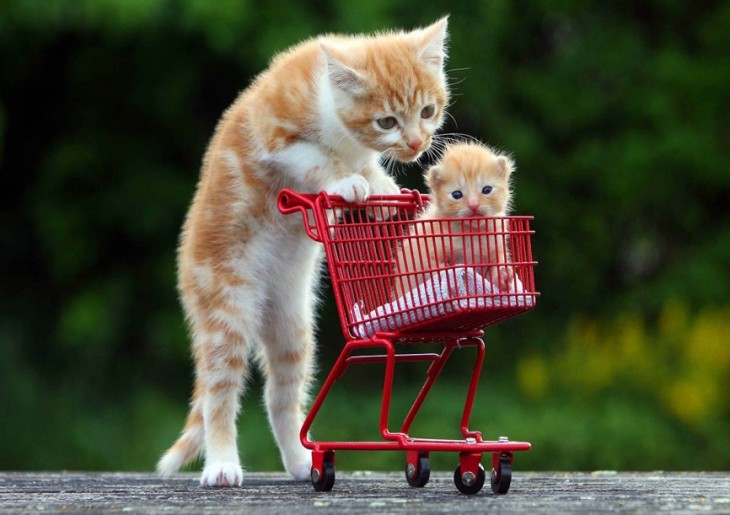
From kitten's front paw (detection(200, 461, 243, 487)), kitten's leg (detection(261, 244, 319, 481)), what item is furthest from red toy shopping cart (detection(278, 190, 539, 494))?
kitten's leg (detection(261, 244, 319, 481))

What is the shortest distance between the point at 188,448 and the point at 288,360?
0.56 m

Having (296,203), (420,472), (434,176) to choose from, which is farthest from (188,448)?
(434,176)

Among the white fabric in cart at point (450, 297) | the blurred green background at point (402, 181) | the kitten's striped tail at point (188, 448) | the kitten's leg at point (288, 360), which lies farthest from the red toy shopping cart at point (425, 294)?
the blurred green background at point (402, 181)

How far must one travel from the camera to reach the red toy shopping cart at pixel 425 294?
4.48 meters

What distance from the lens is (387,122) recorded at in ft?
16.6

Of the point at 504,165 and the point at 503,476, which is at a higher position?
the point at 504,165

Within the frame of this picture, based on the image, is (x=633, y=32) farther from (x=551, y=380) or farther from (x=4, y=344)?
(x=4, y=344)

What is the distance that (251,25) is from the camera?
9.46 metres

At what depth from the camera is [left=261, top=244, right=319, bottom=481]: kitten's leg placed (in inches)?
217

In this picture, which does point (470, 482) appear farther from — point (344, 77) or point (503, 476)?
point (344, 77)

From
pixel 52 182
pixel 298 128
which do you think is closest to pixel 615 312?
pixel 52 182

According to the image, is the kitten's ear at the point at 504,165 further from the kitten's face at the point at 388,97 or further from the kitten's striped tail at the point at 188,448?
the kitten's striped tail at the point at 188,448

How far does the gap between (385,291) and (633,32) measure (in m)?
6.89

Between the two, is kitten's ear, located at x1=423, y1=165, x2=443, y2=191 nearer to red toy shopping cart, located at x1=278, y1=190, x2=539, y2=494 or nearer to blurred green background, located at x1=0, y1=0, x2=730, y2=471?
red toy shopping cart, located at x1=278, y1=190, x2=539, y2=494
